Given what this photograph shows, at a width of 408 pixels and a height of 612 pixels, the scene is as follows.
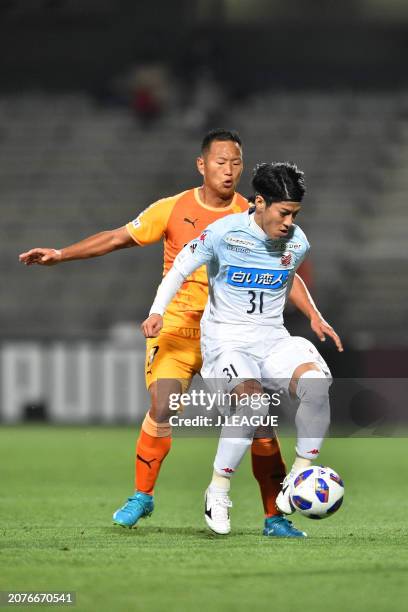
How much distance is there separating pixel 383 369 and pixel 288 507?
350 inches

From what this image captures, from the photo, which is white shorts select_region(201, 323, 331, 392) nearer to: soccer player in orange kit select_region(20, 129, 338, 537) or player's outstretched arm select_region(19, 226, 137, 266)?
soccer player in orange kit select_region(20, 129, 338, 537)

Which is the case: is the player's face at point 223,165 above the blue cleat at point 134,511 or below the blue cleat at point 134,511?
above

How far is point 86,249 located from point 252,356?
3.38 ft

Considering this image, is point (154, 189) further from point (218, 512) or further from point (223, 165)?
point (218, 512)

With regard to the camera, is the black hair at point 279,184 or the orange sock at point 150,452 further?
the orange sock at point 150,452

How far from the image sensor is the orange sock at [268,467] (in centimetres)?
615

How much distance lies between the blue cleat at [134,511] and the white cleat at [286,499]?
2.43 feet

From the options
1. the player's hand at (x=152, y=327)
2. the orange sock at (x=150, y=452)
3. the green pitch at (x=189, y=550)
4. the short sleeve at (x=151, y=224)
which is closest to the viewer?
the green pitch at (x=189, y=550)

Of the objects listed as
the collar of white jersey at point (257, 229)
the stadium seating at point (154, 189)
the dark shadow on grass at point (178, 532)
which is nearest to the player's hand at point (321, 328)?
the collar of white jersey at point (257, 229)

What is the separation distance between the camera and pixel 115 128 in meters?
22.0

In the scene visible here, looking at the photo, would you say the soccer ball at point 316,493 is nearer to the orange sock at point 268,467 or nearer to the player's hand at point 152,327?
the orange sock at point 268,467

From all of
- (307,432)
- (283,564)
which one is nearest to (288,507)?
(307,432)

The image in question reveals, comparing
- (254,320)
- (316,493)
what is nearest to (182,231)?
(254,320)

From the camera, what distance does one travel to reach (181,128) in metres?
21.6
